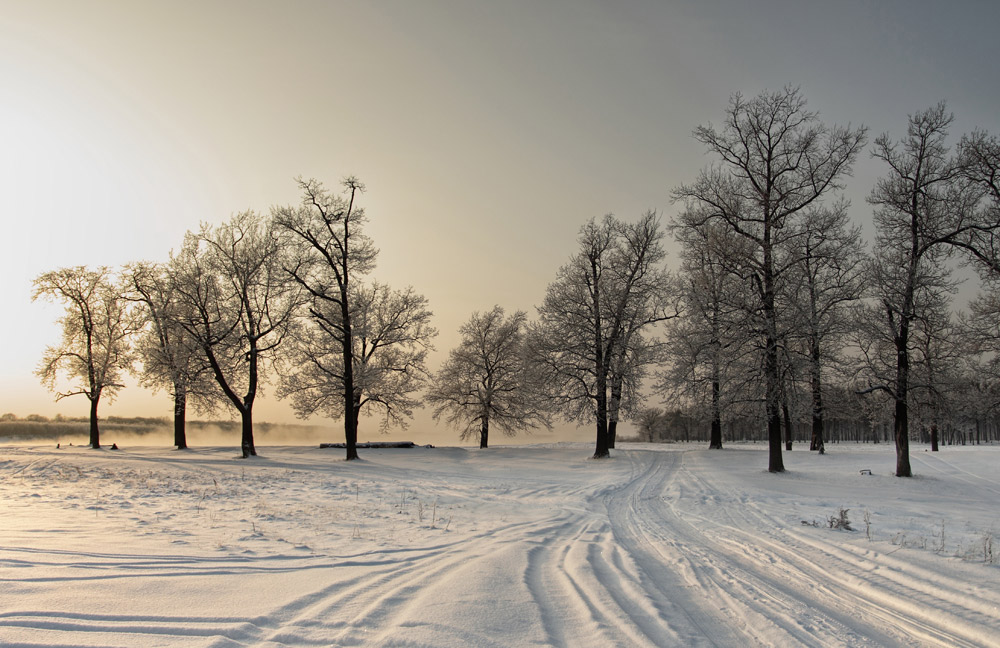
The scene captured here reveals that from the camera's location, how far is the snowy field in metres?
4.38

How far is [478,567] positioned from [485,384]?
32754 mm

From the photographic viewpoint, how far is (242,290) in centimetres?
2552

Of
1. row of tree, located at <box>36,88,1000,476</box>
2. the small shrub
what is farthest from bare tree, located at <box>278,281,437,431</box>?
the small shrub

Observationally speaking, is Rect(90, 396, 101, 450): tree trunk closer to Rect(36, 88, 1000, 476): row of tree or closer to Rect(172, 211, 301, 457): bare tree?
Rect(36, 88, 1000, 476): row of tree

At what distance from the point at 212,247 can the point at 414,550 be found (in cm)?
2357

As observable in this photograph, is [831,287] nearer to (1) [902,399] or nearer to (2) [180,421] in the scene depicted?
(1) [902,399]

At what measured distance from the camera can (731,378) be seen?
67.2 ft

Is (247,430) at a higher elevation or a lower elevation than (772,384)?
lower

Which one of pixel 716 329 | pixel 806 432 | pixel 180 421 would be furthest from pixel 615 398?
pixel 806 432

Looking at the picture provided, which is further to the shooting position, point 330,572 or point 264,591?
point 330,572

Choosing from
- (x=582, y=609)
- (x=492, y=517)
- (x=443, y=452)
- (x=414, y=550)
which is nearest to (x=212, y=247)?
(x=443, y=452)

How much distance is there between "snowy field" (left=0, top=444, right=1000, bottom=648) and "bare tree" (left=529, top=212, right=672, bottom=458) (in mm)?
12958

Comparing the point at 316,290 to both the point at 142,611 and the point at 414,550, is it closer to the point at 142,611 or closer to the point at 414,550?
the point at 414,550

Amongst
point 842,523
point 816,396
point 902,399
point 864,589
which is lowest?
point 842,523
